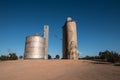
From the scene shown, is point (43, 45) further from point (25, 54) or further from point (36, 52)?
point (25, 54)

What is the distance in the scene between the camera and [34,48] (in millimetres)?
31438

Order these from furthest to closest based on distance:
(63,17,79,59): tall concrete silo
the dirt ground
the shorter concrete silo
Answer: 1. the shorter concrete silo
2. (63,17,79,59): tall concrete silo
3. the dirt ground

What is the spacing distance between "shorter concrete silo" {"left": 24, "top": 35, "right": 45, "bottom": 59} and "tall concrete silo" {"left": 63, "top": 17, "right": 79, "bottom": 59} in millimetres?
5915

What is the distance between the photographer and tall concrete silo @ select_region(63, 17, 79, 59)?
28125 millimetres

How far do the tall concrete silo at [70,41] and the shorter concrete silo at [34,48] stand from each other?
19.4ft

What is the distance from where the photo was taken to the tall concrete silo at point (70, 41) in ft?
92.3

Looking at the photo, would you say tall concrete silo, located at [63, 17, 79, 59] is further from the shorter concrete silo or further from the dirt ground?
the dirt ground

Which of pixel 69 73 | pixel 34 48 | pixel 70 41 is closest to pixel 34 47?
pixel 34 48

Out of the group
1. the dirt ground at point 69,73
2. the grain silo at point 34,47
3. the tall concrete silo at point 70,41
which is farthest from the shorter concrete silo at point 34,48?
the dirt ground at point 69,73

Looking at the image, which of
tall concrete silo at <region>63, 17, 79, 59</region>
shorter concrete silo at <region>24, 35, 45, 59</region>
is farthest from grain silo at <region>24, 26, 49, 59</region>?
tall concrete silo at <region>63, 17, 79, 59</region>

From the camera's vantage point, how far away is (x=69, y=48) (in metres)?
28.4

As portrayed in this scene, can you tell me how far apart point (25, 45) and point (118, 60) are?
2236 cm

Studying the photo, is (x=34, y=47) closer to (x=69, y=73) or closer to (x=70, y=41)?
(x=70, y=41)

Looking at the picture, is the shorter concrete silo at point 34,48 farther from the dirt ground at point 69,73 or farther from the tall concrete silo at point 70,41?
the dirt ground at point 69,73
